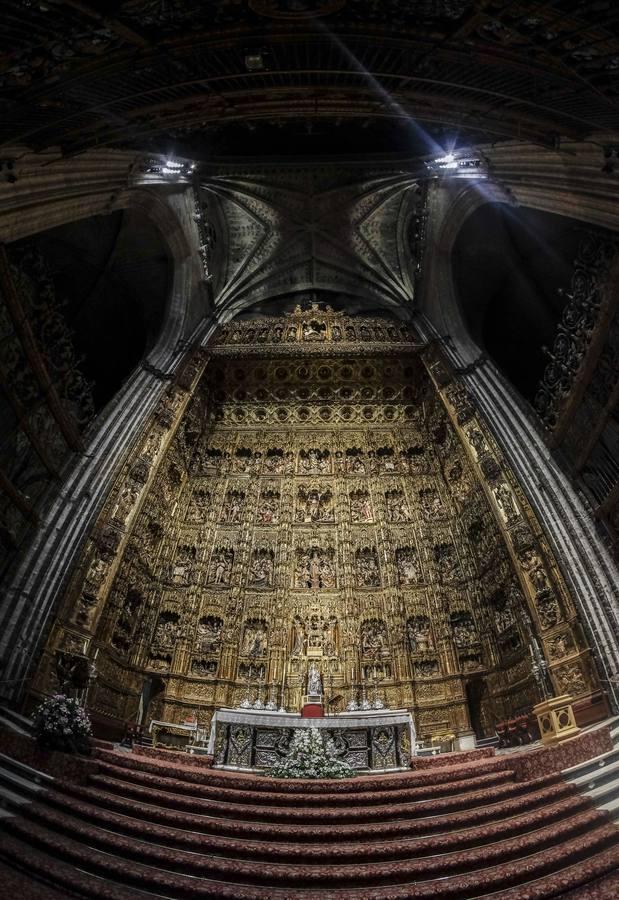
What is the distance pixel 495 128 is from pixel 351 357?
10.9 meters

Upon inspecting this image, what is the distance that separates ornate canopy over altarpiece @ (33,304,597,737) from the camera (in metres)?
11.9

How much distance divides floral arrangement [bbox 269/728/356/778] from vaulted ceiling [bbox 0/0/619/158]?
381 inches

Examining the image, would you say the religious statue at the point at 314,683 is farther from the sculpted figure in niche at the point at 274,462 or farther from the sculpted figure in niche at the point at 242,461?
the sculpted figure in niche at the point at 242,461

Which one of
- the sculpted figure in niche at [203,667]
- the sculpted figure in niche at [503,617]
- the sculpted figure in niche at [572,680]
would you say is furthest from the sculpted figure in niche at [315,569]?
the sculpted figure in niche at [572,680]

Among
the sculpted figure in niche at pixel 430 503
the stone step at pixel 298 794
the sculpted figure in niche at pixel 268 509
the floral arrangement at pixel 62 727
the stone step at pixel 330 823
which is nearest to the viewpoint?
the stone step at pixel 330 823

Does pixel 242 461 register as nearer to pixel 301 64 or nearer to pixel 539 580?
pixel 539 580

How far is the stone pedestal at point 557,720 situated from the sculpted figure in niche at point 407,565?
6589 millimetres

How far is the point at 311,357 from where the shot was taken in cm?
1809

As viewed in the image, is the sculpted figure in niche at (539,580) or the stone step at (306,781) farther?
the sculpted figure in niche at (539,580)

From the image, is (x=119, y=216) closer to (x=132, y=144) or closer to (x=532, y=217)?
(x=132, y=144)

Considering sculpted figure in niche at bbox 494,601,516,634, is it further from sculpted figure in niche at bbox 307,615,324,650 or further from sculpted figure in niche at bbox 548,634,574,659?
sculpted figure in niche at bbox 307,615,324,650

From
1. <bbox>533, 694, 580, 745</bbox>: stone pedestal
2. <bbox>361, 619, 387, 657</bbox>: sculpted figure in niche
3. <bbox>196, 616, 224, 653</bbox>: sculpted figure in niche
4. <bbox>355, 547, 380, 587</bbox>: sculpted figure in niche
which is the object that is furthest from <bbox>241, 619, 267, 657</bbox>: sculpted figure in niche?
<bbox>533, 694, 580, 745</bbox>: stone pedestal

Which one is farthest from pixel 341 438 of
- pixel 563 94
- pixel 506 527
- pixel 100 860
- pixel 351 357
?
pixel 100 860

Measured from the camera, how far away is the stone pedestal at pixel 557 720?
7566 millimetres
